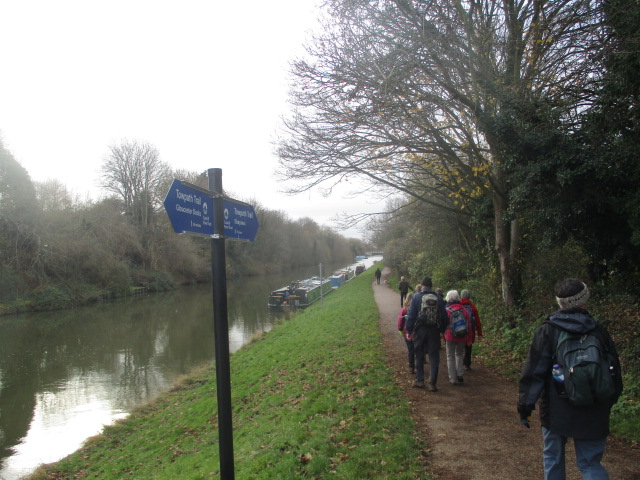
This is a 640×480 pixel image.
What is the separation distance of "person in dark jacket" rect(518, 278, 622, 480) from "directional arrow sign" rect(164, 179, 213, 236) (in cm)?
234

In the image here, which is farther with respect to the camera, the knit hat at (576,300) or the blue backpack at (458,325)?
the blue backpack at (458,325)

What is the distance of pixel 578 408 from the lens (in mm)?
2807

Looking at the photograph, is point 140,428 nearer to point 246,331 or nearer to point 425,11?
point 425,11

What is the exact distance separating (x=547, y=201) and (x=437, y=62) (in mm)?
3134

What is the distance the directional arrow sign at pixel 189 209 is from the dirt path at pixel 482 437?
9.97ft

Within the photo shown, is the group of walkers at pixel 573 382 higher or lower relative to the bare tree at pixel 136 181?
lower

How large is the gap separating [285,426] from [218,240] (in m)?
3.79

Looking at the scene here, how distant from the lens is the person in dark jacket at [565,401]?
2.79 m

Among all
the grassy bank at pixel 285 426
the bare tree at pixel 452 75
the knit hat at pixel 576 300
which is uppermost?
the bare tree at pixel 452 75

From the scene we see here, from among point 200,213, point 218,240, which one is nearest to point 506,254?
point 218,240

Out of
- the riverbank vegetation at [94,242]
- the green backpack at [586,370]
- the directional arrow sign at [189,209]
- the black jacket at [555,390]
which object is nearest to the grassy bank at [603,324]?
the black jacket at [555,390]

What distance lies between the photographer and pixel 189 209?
2.86 metres

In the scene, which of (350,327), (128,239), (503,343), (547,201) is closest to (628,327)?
(547,201)

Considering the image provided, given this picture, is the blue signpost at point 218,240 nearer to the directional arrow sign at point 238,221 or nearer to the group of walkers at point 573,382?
the directional arrow sign at point 238,221
